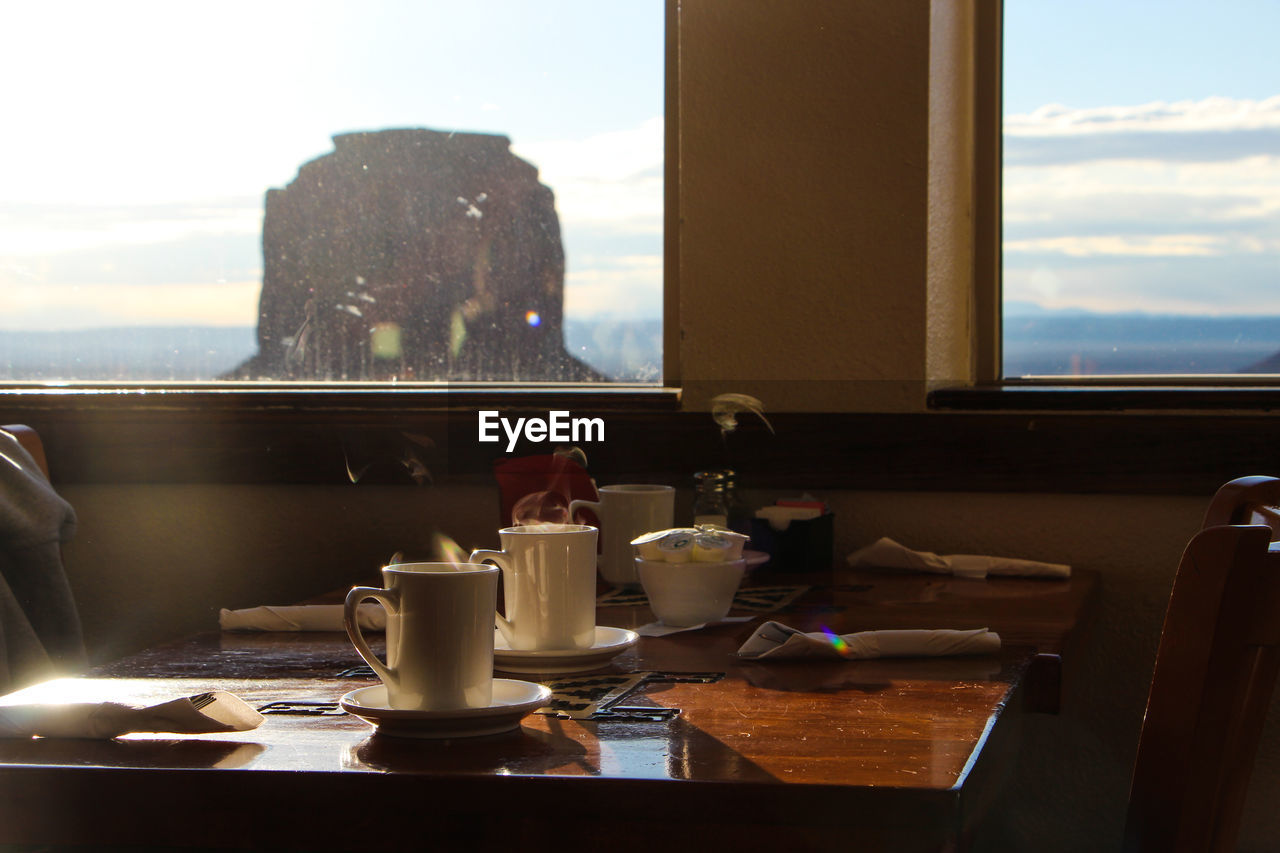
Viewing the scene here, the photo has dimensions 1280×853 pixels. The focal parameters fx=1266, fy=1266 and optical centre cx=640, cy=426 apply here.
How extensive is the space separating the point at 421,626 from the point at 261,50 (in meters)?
1.97

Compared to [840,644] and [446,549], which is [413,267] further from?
[840,644]

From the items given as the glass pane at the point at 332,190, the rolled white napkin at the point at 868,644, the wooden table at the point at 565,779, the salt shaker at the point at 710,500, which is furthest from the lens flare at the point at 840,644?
the glass pane at the point at 332,190

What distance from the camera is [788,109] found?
2.09m

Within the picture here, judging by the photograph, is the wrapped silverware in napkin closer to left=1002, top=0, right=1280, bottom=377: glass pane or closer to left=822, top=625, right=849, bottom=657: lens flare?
left=822, top=625, right=849, bottom=657: lens flare

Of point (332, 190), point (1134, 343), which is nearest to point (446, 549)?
point (332, 190)

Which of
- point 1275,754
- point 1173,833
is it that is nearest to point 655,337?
point 1275,754

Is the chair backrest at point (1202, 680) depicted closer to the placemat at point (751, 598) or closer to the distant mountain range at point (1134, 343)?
the placemat at point (751, 598)

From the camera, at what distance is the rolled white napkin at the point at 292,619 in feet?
4.52

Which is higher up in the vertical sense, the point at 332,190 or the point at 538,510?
the point at 332,190

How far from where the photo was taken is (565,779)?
766mm

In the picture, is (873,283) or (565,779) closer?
(565,779)

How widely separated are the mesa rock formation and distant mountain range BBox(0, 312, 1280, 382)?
7 cm

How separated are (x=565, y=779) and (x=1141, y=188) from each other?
1.80 metres

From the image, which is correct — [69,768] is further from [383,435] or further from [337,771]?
[383,435]
